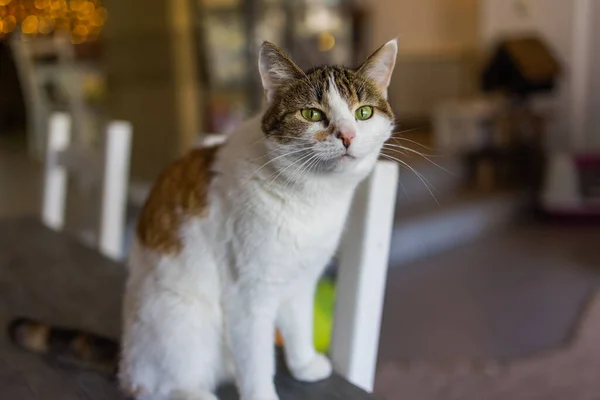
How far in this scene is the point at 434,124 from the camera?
158 inches

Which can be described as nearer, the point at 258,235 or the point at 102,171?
the point at 258,235

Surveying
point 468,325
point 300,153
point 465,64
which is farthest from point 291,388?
point 465,64

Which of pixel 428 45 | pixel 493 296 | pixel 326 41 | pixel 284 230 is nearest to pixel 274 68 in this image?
pixel 284 230

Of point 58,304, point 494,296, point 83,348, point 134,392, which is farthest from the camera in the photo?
point 494,296

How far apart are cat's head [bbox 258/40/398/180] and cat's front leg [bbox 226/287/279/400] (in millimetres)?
187

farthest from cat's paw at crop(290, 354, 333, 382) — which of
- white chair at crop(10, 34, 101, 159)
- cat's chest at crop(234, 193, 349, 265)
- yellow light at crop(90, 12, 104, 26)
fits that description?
white chair at crop(10, 34, 101, 159)

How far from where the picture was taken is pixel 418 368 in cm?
187

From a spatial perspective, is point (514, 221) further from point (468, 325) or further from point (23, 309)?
point (23, 309)

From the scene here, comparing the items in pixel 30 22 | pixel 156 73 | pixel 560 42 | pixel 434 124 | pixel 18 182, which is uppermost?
pixel 30 22

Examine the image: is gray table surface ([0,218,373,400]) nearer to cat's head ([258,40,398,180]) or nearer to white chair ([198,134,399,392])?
white chair ([198,134,399,392])

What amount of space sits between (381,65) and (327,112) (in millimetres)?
101

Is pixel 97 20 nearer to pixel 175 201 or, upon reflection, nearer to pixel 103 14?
pixel 103 14

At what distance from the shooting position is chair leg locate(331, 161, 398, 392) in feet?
2.73

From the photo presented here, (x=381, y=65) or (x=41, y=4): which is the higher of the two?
(x=41, y=4)
